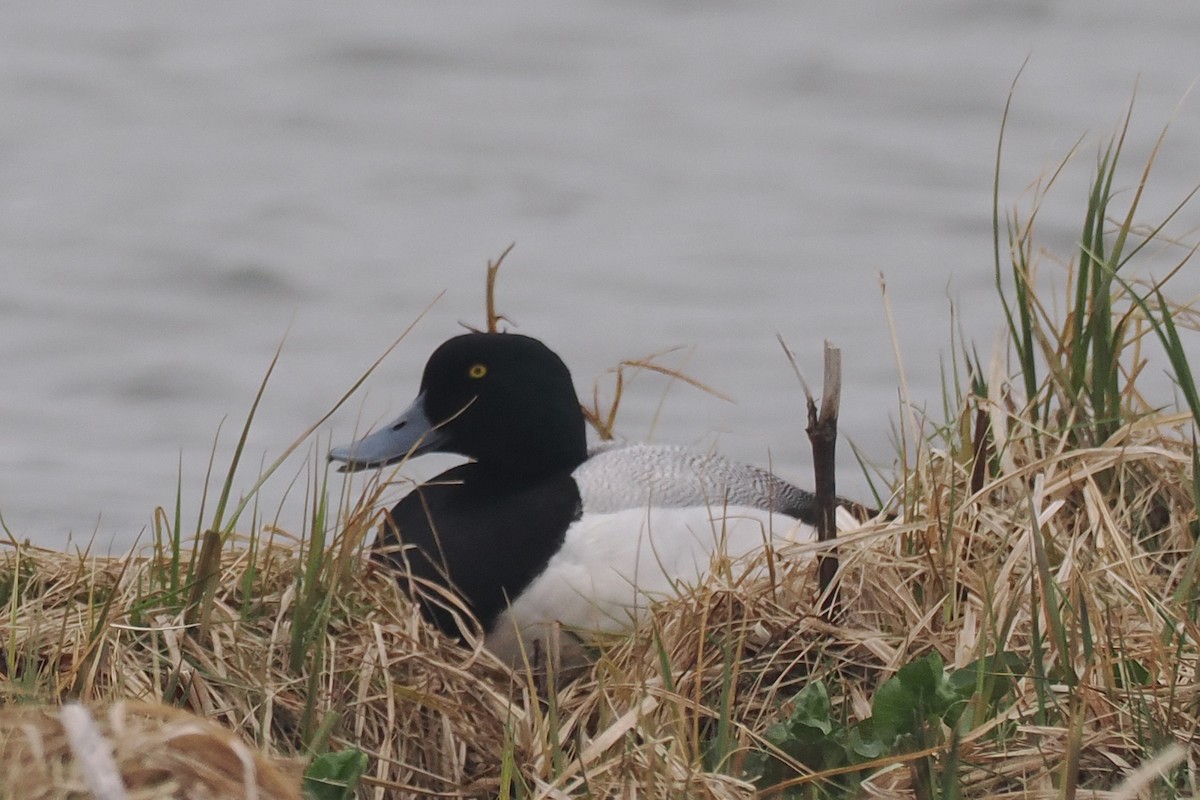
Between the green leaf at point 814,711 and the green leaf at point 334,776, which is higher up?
the green leaf at point 814,711

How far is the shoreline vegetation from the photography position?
115 inches

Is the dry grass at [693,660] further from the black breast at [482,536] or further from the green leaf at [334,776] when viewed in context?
the black breast at [482,536]

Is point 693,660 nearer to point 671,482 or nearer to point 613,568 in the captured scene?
point 613,568

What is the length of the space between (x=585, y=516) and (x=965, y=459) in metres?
0.85

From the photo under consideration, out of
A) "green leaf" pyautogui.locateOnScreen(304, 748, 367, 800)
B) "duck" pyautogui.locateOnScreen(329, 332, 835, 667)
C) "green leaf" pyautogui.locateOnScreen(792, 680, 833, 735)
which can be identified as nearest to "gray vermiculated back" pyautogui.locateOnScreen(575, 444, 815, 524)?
"duck" pyautogui.locateOnScreen(329, 332, 835, 667)

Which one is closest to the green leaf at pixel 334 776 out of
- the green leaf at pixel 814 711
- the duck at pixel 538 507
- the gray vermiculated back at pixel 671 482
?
the green leaf at pixel 814 711

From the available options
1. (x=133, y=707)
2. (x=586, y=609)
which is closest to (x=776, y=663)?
(x=586, y=609)

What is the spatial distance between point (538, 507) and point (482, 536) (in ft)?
0.54

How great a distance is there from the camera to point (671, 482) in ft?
14.9

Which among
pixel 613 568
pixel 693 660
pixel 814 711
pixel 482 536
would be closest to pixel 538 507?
pixel 482 536

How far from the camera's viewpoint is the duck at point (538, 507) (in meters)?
4.09

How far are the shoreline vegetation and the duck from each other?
1.01 ft

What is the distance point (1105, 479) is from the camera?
3996mm

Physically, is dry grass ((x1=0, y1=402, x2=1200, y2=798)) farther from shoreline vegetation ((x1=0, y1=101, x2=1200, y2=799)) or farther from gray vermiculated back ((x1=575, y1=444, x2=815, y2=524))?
gray vermiculated back ((x1=575, y1=444, x2=815, y2=524))
